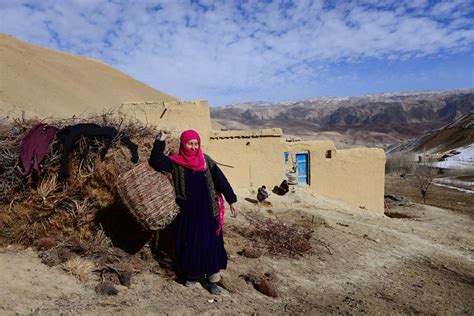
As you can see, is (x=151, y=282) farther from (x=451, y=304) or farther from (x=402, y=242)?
(x=402, y=242)

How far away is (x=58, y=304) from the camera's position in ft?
10.1

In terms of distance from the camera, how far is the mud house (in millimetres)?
10781

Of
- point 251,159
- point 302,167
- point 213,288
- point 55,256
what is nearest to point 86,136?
point 55,256

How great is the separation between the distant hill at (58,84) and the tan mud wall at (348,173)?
432 inches

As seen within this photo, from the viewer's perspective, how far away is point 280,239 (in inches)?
226

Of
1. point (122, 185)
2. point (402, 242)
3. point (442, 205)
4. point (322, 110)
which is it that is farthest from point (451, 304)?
point (322, 110)

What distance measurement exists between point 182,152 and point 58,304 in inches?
60.7

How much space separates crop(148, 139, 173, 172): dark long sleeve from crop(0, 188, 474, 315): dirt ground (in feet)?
3.63

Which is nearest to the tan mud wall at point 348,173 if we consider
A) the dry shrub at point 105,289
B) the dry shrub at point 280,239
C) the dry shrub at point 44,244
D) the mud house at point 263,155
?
the mud house at point 263,155

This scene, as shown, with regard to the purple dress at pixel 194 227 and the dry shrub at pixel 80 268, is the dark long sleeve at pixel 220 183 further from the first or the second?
the dry shrub at pixel 80 268

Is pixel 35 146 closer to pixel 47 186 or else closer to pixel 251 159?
pixel 47 186

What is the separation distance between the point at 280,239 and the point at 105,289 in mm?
2878

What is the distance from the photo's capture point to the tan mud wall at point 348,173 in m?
12.2

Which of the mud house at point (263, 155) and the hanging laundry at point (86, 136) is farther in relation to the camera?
the mud house at point (263, 155)
